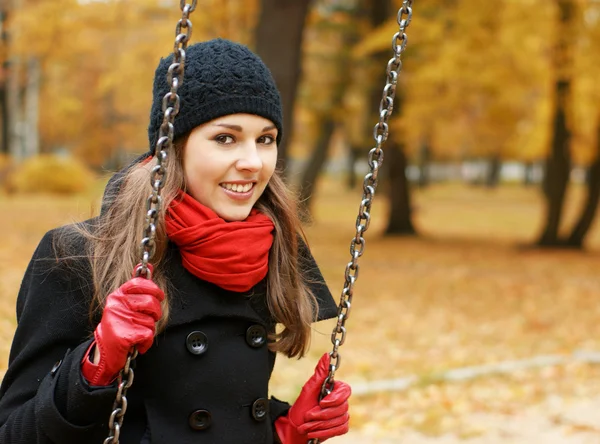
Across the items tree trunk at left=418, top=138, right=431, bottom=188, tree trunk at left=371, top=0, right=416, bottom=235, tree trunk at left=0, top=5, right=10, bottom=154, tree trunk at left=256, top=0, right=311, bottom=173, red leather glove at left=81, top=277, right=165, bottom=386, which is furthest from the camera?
tree trunk at left=418, top=138, right=431, bottom=188

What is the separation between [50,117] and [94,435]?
35.0m

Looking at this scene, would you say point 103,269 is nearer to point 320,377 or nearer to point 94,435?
point 94,435

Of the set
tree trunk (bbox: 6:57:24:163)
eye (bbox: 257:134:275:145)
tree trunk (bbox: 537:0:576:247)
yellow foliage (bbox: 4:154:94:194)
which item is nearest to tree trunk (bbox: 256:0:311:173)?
tree trunk (bbox: 537:0:576:247)

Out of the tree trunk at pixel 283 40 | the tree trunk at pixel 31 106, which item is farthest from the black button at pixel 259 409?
the tree trunk at pixel 31 106

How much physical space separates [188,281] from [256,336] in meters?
0.24

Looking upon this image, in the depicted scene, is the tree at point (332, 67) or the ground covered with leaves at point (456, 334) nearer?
the ground covered with leaves at point (456, 334)

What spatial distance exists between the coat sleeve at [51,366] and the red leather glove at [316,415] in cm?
55

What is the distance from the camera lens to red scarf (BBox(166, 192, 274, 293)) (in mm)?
2039

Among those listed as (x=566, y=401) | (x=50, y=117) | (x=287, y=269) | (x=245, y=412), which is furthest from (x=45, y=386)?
(x=50, y=117)

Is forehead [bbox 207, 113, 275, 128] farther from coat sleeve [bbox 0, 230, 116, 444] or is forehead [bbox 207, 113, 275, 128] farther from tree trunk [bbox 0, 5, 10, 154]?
tree trunk [bbox 0, 5, 10, 154]

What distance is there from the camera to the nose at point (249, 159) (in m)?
2.12

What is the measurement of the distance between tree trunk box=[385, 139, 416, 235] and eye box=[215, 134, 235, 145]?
1455 centimetres

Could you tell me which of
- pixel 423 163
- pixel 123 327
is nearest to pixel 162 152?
pixel 123 327

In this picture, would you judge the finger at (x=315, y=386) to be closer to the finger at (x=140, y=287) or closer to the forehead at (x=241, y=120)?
the finger at (x=140, y=287)
